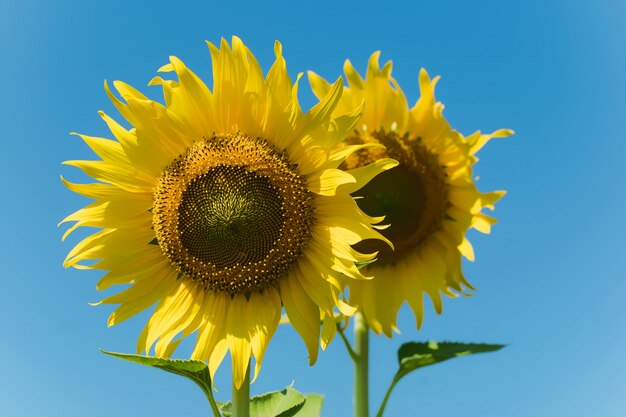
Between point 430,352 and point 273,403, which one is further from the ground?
point 430,352

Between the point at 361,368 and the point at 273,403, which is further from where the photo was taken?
the point at 361,368

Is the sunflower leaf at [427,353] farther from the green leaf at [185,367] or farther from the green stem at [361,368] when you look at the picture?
the green leaf at [185,367]

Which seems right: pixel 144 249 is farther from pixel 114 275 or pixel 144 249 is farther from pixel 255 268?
pixel 255 268

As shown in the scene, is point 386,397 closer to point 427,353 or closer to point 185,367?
point 427,353

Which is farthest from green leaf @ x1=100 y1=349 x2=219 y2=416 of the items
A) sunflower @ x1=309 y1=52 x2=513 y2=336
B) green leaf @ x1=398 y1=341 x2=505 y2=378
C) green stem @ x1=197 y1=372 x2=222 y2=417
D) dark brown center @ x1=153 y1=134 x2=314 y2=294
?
sunflower @ x1=309 y1=52 x2=513 y2=336

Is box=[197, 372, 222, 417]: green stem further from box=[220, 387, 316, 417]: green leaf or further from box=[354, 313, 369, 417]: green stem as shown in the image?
box=[354, 313, 369, 417]: green stem

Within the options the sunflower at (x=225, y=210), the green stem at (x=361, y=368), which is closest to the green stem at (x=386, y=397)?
the green stem at (x=361, y=368)

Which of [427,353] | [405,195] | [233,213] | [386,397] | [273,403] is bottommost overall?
[273,403]

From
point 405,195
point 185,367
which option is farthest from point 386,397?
point 185,367
